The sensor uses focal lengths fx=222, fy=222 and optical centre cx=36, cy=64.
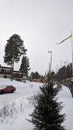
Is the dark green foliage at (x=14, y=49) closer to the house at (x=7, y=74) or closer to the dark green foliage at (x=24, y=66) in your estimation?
the house at (x=7, y=74)

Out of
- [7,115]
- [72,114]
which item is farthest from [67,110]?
[7,115]

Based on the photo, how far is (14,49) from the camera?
6253 centimetres

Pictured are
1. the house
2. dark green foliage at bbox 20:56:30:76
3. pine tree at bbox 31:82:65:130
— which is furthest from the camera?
dark green foliage at bbox 20:56:30:76

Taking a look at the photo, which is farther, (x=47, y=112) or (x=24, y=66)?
(x=24, y=66)

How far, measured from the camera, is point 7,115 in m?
14.8

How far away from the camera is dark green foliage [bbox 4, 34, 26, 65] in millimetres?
62531

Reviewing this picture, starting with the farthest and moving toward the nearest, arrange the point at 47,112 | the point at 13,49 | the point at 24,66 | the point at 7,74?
the point at 24,66, the point at 7,74, the point at 13,49, the point at 47,112

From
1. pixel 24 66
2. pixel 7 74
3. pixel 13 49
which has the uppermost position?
pixel 13 49

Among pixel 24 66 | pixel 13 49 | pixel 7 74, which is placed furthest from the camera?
pixel 24 66

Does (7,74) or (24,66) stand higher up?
(24,66)

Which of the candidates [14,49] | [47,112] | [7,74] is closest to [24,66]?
[7,74]

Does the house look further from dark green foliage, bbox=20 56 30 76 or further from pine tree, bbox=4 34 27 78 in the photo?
pine tree, bbox=4 34 27 78

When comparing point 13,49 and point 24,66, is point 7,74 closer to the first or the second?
point 24,66

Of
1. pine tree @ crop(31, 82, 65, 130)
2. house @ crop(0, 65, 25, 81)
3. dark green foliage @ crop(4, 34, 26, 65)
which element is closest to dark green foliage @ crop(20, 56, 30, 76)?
house @ crop(0, 65, 25, 81)
